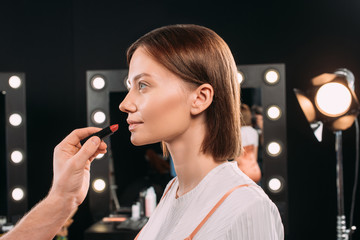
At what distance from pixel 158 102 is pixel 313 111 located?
135 centimetres

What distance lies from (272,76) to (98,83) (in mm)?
962

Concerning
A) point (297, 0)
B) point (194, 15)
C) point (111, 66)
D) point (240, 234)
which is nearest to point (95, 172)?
point (111, 66)

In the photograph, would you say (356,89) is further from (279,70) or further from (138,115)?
(138,115)

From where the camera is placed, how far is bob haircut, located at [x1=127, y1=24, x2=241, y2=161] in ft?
2.46

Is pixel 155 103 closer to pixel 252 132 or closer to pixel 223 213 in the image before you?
pixel 223 213

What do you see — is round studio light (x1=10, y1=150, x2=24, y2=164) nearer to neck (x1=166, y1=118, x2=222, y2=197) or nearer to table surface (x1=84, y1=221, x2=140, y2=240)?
table surface (x1=84, y1=221, x2=140, y2=240)

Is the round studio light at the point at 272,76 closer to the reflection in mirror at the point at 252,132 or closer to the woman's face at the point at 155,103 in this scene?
the reflection in mirror at the point at 252,132

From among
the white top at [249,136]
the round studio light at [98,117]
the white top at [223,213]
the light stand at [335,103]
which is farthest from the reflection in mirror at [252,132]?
the white top at [223,213]

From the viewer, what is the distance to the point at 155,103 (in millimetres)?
759

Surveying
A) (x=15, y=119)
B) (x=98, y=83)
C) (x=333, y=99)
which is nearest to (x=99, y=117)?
(x=98, y=83)

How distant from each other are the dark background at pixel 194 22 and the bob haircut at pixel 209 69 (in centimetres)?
176

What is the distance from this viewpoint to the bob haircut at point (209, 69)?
0.75 metres

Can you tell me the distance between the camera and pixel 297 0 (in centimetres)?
248

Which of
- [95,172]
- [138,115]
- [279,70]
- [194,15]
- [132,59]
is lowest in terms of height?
[95,172]
